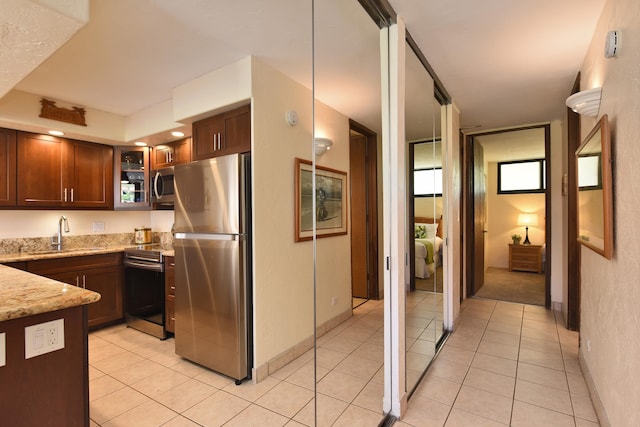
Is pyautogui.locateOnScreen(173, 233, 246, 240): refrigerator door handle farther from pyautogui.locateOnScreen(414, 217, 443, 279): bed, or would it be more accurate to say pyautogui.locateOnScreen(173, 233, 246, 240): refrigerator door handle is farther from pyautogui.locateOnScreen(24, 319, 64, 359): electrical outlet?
pyautogui.locateOnScreen(414, 217, 443, 279): bed

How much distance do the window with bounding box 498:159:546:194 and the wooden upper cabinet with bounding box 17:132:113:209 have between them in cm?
695

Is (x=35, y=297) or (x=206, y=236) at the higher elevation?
(x=206, y=236)

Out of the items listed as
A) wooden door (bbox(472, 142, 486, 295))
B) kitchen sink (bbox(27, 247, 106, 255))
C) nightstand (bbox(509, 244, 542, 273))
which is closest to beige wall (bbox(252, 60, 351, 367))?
kitchen sink (bbox(27, 247, 106, 255))

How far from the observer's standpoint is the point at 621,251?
55.9 inches

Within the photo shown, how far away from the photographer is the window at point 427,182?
2.38m

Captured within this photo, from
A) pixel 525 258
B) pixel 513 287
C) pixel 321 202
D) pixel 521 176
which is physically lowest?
pixel 513 287

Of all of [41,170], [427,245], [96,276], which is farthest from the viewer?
[96,276]

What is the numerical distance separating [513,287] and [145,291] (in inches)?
211

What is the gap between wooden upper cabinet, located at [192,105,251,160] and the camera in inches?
88.1

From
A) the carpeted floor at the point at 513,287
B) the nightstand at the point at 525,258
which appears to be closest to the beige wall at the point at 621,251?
the carpeted floor at the point at 513,287

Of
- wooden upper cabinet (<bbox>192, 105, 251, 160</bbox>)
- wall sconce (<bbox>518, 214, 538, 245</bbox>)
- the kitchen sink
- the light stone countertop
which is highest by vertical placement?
wooden upper cabinet (<bbox>192, 105, 251, 160</bbox>)

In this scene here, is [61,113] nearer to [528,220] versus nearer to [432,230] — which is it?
[432,230]

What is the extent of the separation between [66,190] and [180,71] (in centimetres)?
159

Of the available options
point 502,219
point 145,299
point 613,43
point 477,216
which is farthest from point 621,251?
point 502,219
